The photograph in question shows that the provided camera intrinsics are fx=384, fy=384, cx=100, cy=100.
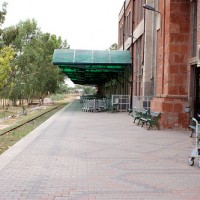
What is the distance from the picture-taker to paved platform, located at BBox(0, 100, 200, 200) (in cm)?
575

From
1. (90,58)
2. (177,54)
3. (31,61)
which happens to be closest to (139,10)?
(90,58)

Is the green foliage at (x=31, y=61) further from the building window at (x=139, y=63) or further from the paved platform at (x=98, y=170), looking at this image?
the paved platform at (x=98, y=170)

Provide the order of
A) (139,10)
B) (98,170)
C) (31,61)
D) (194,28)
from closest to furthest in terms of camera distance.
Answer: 1. (98,170)
2. (194,28)
3. (139,10)
4. (31,61)

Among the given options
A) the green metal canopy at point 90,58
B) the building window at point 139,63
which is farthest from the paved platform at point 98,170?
the green metal canopy at point 90,58

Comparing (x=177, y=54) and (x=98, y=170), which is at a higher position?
(x=177, y=54)

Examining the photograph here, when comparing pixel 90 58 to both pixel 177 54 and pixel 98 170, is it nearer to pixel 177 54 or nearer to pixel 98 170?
pixel 177 54

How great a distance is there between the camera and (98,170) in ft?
24.0

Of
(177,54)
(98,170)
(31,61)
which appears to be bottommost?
(98,170)

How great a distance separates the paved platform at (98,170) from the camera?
18.9ft

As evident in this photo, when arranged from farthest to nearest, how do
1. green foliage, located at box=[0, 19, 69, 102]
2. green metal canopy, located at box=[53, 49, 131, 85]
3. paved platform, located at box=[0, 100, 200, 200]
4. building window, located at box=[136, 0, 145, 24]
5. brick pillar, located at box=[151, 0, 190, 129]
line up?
green foliage, located at box=[0, 19, 69, 102] → green metal canopy, located at box=[53, 49, 131, 85] → building window, located at box=[136, 0, 145, 24] → brick pillar, located at box=[151, 0, 190, 129] → paved platform, located at box=[0, 100, 200, 200]

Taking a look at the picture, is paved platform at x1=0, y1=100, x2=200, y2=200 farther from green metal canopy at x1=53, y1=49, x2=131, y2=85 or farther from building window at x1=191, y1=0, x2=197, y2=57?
green metal canopy at x1=53, y1=49, x2=131, y2=85

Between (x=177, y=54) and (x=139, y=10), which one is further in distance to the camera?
(x=139, y=10)

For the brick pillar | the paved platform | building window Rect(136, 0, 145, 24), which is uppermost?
building window Rect(136, 0, 145, 24)

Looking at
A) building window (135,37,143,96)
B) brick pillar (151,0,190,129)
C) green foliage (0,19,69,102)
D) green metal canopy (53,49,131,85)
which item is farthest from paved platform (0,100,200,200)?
green foliage (0,19,69,102)
